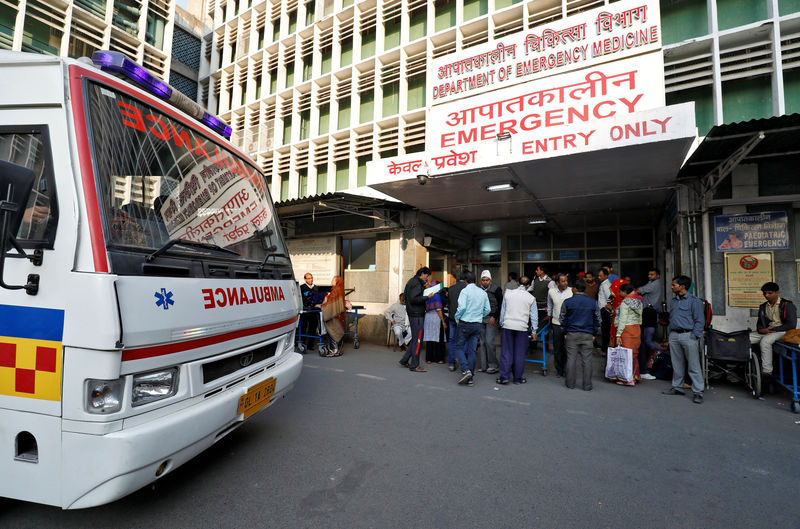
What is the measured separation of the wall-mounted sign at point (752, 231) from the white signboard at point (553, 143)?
2676mm

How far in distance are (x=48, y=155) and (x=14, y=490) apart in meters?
1.79

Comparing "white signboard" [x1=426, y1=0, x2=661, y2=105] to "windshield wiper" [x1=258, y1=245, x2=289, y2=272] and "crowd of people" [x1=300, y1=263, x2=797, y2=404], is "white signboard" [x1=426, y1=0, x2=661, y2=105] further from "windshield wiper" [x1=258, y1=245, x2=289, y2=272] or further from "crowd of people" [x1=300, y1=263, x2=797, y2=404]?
"windshield wiper" [x1=258, y1=245, x2=289, y2=272]

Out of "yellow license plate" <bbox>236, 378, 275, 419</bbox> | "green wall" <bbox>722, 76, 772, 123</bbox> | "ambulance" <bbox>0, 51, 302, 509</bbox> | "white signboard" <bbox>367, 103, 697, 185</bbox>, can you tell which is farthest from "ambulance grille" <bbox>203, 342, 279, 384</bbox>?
"green wall" <bbox>722, 76, 772, 123</bbox>

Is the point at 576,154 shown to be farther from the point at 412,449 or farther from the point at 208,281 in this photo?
the point at 208,281

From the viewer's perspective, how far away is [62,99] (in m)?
2.09

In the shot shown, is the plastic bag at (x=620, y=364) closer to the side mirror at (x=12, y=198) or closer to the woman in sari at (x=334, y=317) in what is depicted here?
the woman in sari at (x=334, y=317)

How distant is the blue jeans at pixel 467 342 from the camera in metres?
6.10

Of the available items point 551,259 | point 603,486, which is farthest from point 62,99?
point 551,259

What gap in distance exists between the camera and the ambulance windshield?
2.21m

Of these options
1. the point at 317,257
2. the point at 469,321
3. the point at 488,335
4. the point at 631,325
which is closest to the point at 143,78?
the point at 469,321

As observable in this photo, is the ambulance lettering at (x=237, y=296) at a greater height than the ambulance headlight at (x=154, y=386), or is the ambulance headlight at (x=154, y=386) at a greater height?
the ambulance lettering at (x=237, y=296)

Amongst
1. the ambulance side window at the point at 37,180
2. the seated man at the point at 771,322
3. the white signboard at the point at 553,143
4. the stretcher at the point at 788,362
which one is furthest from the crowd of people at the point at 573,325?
the ambulance side window at the point at 37,180

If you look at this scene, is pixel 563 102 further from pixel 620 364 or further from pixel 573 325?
pixel 620 364

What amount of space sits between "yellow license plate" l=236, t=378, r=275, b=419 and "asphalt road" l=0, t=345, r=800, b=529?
0.59 metres
